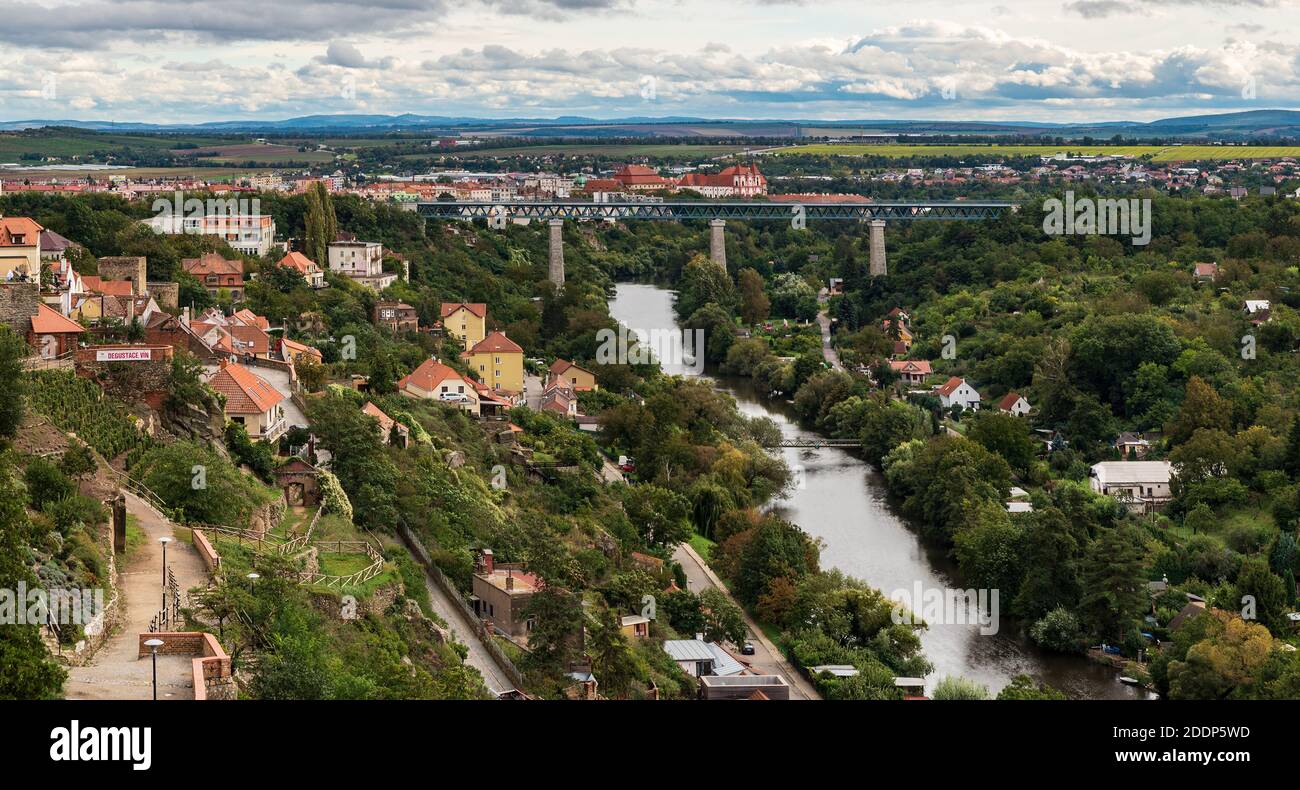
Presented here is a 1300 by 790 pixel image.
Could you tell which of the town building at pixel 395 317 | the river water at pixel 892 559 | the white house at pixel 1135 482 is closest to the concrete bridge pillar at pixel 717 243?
the river water at pixel 892 559

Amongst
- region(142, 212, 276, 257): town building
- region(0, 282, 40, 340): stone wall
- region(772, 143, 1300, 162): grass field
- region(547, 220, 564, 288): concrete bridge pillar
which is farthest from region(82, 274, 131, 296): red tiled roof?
region(772, 143, 1300, 162): grass field

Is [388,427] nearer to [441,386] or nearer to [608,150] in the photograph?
[441,386]

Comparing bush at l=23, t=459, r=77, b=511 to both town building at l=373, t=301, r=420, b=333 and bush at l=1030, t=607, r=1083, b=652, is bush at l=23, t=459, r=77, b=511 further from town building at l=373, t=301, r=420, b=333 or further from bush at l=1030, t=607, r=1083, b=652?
town building at l=373, t=301, r=420, b=333

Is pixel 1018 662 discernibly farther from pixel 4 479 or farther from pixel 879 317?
pixel 879 317

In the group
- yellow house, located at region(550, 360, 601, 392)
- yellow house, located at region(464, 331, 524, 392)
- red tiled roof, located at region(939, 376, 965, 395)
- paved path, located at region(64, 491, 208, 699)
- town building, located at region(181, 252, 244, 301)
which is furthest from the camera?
red tiled roof, located at region(939, 376, 965, 395)

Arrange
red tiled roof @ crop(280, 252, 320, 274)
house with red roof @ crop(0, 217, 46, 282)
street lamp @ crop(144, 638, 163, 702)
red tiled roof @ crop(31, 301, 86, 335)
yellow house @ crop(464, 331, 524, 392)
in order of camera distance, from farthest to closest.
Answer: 1. red tiled roof @ crop(280, 252, 320, 274)
2. yellow house @ crop(464, 331, 524, 392)
3. house with red roof @ crop(0, 217, 46, 282)
4. red tiled roof @ crop(31, 301, 86, 335)
5. street lamp @ crop(144, 638, 163, 702)

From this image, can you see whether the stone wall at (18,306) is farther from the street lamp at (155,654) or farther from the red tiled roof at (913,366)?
the red tiled roof at (913,366)

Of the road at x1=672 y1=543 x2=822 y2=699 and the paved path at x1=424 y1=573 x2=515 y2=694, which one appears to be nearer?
the paved path at x1=424 y1=573 x2=515 y2=694
